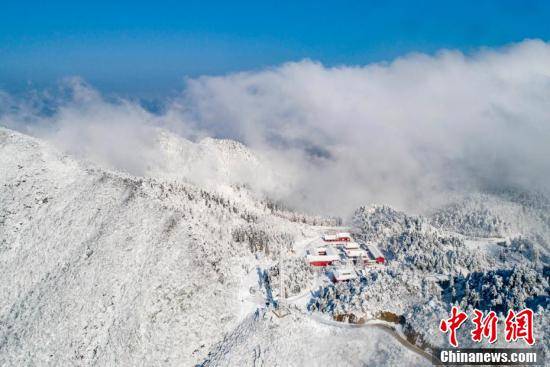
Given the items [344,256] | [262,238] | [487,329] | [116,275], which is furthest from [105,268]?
[487,329]

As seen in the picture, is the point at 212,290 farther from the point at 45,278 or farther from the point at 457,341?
the point at 457,341

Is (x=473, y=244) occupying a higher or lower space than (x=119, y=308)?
higher

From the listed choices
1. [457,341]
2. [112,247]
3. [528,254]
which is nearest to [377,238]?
[528,254]

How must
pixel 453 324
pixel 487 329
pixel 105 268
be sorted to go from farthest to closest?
pixel 105 268
pixel 453 324
pixel 487 329

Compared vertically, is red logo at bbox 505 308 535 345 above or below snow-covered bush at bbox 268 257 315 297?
below

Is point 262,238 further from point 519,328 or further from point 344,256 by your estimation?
point 519,328

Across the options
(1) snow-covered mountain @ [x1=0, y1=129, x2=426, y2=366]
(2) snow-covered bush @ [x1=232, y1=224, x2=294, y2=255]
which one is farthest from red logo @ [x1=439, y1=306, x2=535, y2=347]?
(2) snow-covered bush @ [x1=232, y1=224, x2=294, y2=255]

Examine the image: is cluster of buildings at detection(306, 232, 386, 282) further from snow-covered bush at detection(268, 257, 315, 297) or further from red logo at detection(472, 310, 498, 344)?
red logo at detection(472, 310, 498, 344)

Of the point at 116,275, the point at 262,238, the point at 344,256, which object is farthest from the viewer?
the point at 262,238
